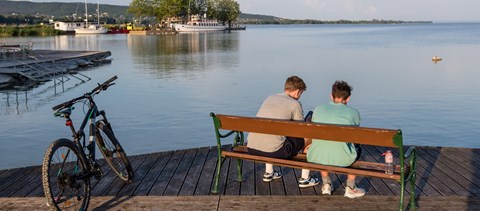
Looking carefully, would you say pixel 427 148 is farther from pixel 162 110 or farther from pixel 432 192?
pixel 162 110

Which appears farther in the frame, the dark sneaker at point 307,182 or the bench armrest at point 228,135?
the dark sneaker at point 307,182

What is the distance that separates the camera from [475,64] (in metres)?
38.2

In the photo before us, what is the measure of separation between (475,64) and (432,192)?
35041 millimetres

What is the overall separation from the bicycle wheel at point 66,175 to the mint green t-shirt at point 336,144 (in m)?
2.58

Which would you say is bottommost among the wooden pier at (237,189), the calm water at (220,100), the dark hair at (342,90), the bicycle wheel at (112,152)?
the calm water at (220,100)

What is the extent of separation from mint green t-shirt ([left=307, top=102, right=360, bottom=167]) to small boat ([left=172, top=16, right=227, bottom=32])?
144 m

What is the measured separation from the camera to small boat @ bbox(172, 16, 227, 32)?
148375 mm

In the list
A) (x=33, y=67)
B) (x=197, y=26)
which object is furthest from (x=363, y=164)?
(x=197, y=26)

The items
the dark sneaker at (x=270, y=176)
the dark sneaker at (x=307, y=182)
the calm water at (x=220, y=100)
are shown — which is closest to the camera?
the dark sneaker at (x=307, y=182)

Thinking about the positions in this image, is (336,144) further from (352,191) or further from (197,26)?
(197,26)

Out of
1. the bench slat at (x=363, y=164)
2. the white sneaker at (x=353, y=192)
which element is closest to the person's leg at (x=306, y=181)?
the bench slat at (x=363, y=164)

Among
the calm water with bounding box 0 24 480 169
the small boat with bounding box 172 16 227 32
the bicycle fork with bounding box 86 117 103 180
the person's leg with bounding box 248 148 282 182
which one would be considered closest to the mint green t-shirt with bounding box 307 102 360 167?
the person's leg with bounding box 248 148 282 182

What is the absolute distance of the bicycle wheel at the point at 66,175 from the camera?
5309mm

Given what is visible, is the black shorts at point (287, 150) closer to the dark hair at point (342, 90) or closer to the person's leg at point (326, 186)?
the person's leg at point (326, 186)
